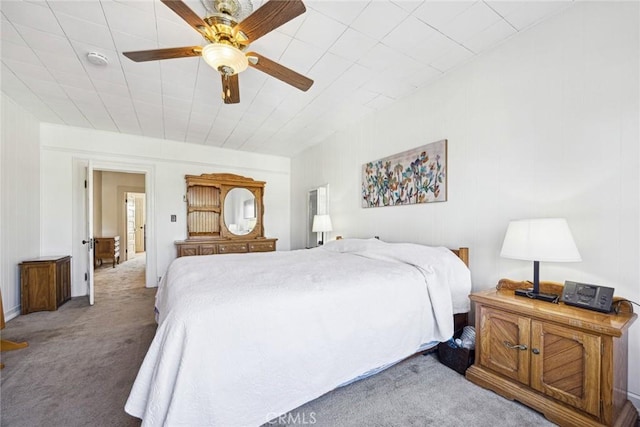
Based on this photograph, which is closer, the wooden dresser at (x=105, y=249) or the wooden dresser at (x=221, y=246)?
the wooden dresser at (x=221, y=246)

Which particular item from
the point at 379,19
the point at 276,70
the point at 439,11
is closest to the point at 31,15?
the point at 276,70

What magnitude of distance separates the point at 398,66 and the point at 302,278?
2148mm

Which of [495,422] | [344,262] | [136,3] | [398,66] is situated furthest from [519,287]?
[136,3]

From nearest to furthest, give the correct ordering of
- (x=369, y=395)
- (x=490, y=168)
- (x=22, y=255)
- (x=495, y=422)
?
(x=495, y=422), (x=369, y=395), (x=490, y=168), (x=22, y=255)

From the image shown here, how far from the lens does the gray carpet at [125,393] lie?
58.9 inches

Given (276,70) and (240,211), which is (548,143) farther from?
(240,211)

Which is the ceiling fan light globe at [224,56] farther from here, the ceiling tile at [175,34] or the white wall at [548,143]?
the white wall at [548,143]

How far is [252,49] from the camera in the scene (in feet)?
7.27

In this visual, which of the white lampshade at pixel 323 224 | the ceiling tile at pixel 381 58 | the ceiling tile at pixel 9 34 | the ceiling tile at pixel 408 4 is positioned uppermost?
the ceiling tile at pixel 408 4

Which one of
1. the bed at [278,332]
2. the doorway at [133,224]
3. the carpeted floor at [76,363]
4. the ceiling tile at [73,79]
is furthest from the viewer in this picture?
the doorway at [133,224]

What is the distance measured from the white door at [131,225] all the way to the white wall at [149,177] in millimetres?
4525

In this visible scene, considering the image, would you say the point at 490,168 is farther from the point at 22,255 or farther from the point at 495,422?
the point at 22,255

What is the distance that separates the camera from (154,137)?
4.50 metres

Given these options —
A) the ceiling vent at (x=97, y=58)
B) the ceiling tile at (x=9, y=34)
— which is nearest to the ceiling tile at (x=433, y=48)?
the ceiling vent at (x=97, y=58)
